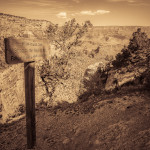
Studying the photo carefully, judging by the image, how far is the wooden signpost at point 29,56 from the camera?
184 centimetres

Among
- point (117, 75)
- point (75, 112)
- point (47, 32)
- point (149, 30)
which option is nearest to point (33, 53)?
point (75, 112)

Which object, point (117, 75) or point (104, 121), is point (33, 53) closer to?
point (104, 121)

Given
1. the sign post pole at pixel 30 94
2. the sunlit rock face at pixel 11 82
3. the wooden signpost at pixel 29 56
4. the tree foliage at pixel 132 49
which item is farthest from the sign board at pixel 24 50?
the tree foliage at pixel 132 49

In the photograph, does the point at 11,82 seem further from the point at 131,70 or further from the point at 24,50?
the point at 131,70

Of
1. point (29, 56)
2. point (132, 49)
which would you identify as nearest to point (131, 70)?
point (132, 49)

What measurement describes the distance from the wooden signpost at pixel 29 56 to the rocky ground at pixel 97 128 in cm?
91

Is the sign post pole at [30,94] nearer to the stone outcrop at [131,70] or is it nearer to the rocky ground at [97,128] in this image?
the rocky ground at [97,128]

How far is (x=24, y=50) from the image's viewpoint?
1.98m

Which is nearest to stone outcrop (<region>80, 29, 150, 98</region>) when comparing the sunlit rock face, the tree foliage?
the tree foliage

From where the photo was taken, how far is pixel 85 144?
2.76 m

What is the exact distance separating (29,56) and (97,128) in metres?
2.26

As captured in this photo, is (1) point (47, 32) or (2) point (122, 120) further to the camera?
(1) point (47, 32)

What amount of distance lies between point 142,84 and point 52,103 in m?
4.05

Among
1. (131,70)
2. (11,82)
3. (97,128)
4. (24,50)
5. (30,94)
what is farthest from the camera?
(11,82)
